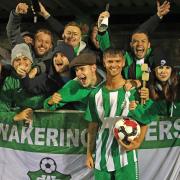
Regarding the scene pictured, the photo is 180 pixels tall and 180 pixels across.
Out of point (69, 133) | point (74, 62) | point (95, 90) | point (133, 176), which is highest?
point (74, 62)

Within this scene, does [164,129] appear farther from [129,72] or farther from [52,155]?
[52,155]

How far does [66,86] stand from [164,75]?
1.12m

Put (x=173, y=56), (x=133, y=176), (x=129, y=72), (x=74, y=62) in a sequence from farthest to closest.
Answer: (x=173, y=56)
(x=129, y=72)
(x=74, y=62)
(x=133, y=176)

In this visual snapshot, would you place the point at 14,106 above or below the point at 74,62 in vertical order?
below

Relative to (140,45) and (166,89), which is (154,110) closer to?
(166,89)

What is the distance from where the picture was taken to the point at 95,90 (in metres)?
4.98

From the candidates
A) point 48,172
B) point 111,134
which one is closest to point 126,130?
point 111,134

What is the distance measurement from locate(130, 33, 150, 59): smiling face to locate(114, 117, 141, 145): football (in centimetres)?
121

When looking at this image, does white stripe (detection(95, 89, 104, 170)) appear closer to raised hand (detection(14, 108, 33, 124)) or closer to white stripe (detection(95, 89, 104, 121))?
white stripe (detection(95, 89, 104, 121))

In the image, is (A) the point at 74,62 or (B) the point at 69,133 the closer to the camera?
(A) the point at 74,62

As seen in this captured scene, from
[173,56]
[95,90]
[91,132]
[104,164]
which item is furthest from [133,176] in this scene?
[173,56]

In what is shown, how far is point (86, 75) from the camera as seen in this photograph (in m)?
5.14

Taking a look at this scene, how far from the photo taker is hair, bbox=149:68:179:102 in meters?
5.15

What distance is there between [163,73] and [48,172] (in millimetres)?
1792
